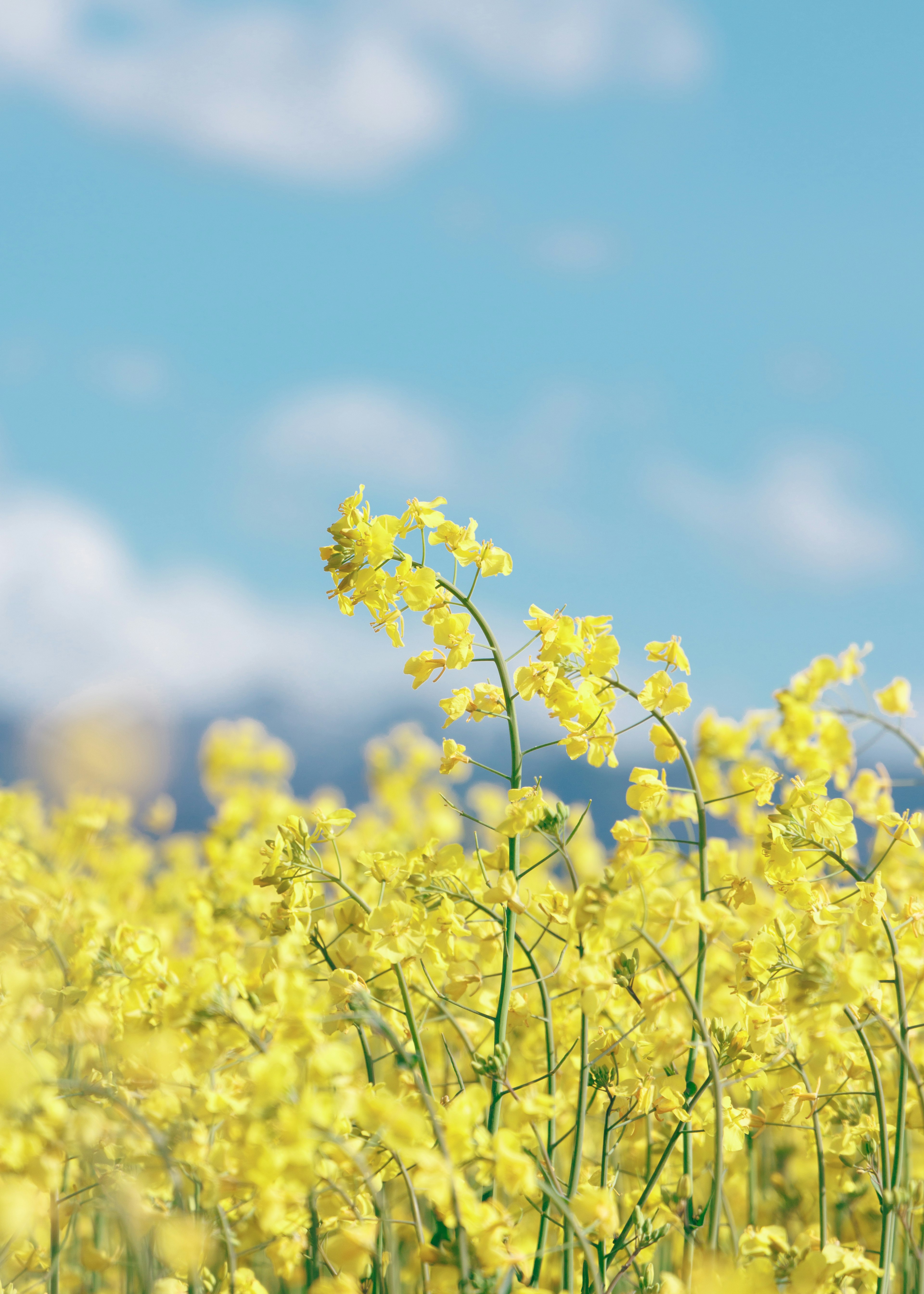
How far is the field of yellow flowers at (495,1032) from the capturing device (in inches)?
57.6

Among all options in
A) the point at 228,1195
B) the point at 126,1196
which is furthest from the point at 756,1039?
the point at 126,1196

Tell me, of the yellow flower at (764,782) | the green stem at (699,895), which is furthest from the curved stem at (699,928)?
the yellow flower at (764,782)

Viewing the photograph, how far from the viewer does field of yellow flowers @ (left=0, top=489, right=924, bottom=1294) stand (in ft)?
4.80

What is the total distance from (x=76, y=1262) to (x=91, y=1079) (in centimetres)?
97

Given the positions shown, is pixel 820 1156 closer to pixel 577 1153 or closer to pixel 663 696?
pixel 577 1153

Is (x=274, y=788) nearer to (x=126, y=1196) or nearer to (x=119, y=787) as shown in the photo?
(x=119, y=787)

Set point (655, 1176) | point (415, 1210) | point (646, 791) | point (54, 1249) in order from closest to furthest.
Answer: point (415, 1210)
point (54, 1249)
point (655, 1176)
point (646, 791)

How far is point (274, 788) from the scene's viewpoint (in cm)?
717

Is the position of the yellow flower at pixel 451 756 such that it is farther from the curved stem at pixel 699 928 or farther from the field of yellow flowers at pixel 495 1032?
the curved stem at pixel 699 928

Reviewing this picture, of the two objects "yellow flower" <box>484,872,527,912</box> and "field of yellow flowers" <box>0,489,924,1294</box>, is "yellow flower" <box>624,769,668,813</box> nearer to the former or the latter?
"field of yellow flowers" <box>0,489,924,1294</box>

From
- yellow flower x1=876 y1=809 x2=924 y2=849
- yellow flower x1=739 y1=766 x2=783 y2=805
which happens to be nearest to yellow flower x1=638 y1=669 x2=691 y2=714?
yellow flower x1=739 y1=766 x2=783 y2=805

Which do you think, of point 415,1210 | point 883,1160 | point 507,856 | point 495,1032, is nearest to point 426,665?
point 507,856

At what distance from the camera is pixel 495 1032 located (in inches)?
77.2

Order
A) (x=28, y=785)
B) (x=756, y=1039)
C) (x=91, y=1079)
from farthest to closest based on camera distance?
(x=28, y=785) < (x=91, y=1079) < (x=756, y=1039)
